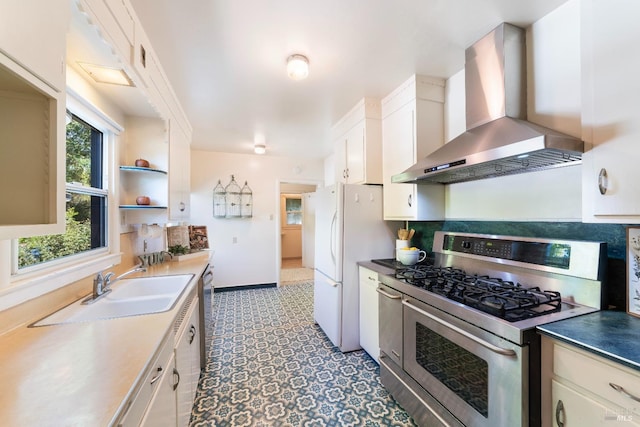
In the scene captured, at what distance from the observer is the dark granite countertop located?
0.87 meters

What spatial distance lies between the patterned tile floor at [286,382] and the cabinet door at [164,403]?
25.8 inches

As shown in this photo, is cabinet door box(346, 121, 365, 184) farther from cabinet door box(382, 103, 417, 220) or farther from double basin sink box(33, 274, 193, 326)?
double basin sink box(33, 274, 193, 326)

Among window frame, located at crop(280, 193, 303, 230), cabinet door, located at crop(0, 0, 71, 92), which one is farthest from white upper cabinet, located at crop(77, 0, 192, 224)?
window frame, located at crop(280, 193, 303, 230)

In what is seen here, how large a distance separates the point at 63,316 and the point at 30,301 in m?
0.15

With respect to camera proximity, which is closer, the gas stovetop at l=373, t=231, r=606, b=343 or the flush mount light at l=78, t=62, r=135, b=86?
the gas stovetop at l=373, t=231, r=606, b=343

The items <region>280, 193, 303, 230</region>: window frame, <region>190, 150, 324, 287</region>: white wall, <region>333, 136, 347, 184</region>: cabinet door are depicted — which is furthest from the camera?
<region>280, 193, 303, 230</region>: window frame

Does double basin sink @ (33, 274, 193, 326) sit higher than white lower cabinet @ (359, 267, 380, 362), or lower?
higher

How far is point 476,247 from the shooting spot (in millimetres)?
1879

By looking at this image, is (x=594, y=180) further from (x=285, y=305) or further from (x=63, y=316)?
(x=285, y=305)

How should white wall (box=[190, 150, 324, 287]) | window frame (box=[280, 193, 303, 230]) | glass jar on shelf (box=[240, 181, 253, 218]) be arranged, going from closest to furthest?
white wall (box=[190, 150, 324, 287])
glass jar on shelf (box=[240, 181, 253, 218])
window frame (box=[280, 193, 303, 230])

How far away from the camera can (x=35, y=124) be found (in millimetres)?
803

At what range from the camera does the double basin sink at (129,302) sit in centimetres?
133

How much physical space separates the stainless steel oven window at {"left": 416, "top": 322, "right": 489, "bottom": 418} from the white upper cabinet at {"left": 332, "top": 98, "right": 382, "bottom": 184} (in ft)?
5.00

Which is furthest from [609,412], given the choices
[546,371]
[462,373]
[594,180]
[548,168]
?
[548,168]
